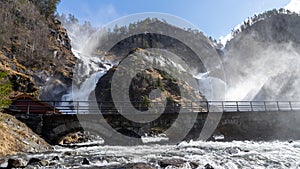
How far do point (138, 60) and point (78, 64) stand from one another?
17.0 meters

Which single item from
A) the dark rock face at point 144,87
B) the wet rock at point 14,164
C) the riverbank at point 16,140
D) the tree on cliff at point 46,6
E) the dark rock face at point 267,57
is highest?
the tree on cliff at point 46,6

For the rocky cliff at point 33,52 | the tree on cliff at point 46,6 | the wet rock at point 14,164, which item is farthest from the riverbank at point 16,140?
the tree on cliff at point 46,6

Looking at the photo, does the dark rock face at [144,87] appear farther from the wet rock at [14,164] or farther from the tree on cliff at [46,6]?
the tree on cliff at [46,6]

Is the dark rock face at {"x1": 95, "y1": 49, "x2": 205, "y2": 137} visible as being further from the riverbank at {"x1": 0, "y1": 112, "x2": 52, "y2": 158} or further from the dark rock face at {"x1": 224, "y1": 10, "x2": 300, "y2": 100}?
the riverbank at {"x1": 0, "y1": 112, "x2": 52, "y2": 158}

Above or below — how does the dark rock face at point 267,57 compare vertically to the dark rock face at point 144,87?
above

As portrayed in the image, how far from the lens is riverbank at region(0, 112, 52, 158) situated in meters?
11.9

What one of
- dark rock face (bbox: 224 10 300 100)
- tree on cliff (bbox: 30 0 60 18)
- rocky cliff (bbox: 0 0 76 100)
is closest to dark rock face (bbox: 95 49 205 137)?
rocky cliff (bbox: 0 0 76 100)

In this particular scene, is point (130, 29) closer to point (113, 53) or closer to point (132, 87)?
point (113, 53)

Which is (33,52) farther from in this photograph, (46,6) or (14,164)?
(14,164)

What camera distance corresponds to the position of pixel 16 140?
43.4 feet

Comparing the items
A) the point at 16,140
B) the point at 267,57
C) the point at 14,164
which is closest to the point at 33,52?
the point at 16,140

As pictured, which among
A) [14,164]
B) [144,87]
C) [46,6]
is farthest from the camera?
[46,6]

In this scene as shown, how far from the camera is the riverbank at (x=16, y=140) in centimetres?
1192

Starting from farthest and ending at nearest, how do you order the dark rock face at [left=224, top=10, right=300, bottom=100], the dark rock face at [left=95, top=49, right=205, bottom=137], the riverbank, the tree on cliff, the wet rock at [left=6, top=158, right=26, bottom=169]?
1. the tree on cliff
2. the dark rock face at [left=224, top=10, right=300, bottom=100]
3. the dark rock face at [left=95, top=49, right=205, bottom=137]
4. the riverbank
5. the wet rock at [left=6, top=158, right=26, bottom=169]
